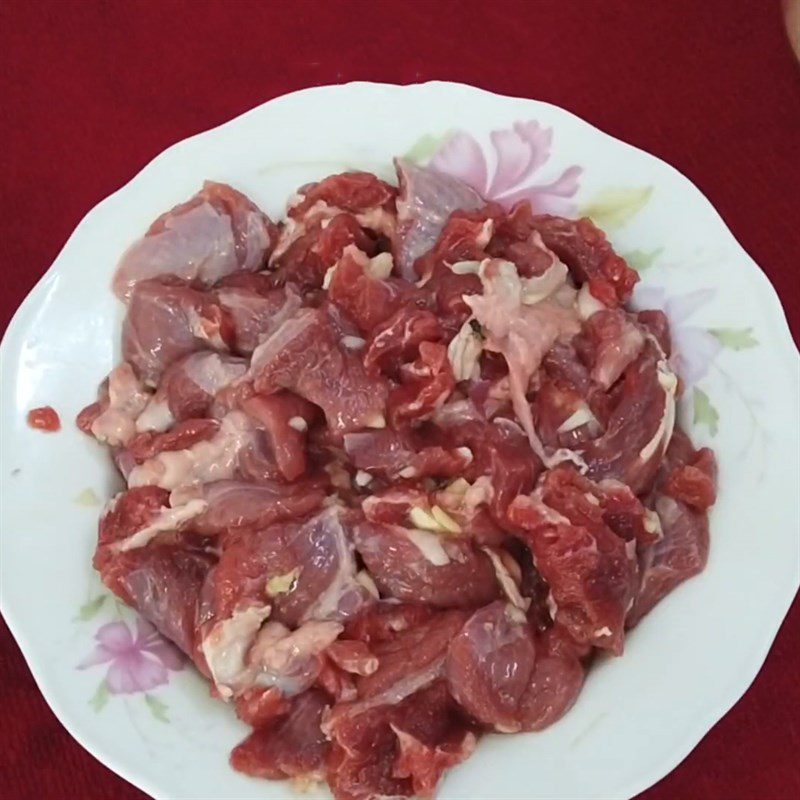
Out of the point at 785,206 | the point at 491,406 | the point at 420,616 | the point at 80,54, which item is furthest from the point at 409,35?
the point at 420,616

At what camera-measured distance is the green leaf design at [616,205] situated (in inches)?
71.7

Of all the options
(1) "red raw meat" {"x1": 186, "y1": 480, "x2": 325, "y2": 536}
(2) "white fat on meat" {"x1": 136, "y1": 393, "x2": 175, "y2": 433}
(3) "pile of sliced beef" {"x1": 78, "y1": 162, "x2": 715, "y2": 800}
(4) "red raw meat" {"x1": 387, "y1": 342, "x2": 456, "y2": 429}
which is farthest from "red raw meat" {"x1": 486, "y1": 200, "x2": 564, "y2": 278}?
(2) "white fat on meat" {"x1": 136, "y1": 393, "x2": 175, "y2": 433}

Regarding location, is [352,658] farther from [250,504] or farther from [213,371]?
[213,371]

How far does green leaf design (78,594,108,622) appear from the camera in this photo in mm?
1671

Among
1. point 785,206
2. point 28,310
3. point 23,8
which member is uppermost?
point 23,8

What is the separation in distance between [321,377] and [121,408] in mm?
396

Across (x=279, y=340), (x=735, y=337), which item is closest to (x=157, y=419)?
(x=279, y=340)

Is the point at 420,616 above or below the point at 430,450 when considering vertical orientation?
below

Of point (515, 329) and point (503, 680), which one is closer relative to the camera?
point (503, 680)

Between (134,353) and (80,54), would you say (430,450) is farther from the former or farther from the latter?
(80,54)

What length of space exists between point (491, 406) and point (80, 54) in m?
1.55

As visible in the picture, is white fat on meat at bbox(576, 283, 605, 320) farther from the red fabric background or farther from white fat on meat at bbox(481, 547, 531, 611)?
the red fabric background

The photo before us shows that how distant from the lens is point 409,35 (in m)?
2.44

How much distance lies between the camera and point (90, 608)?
66.2 inches
